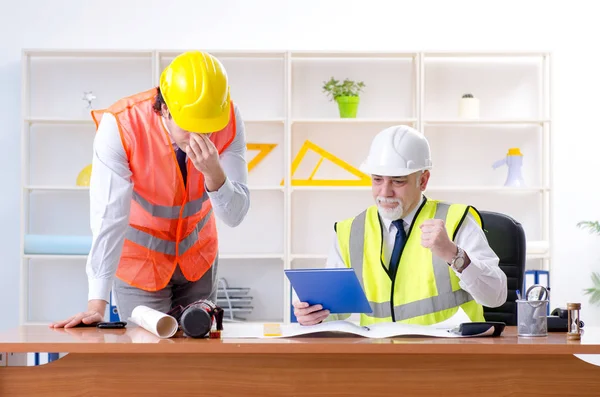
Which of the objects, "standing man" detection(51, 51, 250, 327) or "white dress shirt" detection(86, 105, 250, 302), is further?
"white dress shirt" detection(86, 105, 250, 302)

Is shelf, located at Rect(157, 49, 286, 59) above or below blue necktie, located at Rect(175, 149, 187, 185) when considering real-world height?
above

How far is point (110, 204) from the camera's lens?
2379 mm

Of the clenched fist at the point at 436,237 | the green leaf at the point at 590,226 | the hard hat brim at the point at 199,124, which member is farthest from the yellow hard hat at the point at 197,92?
the green leaf at the point at 590,226

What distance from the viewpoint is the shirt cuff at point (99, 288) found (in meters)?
2.29

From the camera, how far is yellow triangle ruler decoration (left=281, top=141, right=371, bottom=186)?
4.87m

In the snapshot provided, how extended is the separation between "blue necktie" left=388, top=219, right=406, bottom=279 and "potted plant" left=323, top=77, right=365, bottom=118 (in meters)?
2.35

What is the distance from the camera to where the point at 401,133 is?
257 cm

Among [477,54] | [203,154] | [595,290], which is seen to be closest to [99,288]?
[203,154]

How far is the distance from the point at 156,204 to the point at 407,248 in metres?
0.78

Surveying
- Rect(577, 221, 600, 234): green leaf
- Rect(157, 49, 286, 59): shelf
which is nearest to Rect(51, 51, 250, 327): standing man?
Rect(157, 49, 286, 59): shelf

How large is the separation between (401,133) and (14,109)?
10.4 ft

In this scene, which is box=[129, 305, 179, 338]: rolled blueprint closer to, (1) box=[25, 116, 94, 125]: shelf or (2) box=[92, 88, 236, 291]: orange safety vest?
(2) box=[92, 88, 236, 291]: orange safety vest

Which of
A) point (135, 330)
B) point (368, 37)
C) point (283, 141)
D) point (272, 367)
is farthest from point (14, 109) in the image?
point (272, 367)

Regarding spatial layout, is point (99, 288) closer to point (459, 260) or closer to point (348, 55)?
point (459, 260)
